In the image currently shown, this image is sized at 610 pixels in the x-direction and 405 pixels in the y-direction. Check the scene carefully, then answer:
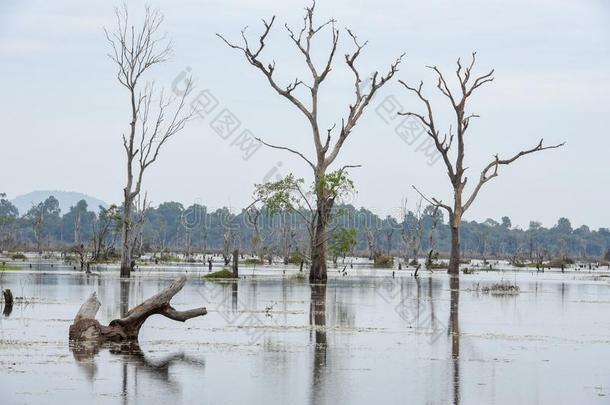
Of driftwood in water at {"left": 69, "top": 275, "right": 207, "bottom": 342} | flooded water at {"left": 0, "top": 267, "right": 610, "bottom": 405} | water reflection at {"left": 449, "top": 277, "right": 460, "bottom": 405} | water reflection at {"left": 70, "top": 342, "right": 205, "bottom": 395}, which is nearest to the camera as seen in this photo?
flooded water at {"left": 0, "top": 267, "right": 610, "bottom": 405}

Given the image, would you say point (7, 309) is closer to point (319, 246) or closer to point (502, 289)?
point (502, 289)

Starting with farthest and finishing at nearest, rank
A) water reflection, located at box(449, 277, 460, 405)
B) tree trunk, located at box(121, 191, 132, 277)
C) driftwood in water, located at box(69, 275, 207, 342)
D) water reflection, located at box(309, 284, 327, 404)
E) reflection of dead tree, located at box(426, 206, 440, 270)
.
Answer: reflection of dead tree, located at box(426, 206, 440, 270)
tree trunk, located at box(121, 191, 132, 277)
driftwood in water, located at box(69, 275, 207, 342)
water reflection, located at box(449, 277, 460, 405)
water reflection, located at box(309, 284, 327, 404)

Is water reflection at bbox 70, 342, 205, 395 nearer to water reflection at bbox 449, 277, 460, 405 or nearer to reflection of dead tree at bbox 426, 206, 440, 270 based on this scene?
water reflection at bbox 449, 277, 460, 405

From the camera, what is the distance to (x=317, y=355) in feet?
51.7

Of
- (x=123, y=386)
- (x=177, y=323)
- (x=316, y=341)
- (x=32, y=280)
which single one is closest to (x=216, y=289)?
(x=32, y=280)

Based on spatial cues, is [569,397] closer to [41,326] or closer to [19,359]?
[19,359]

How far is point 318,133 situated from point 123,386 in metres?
30.4

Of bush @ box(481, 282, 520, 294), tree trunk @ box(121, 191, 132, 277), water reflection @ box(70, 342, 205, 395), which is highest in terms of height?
tree trunk @ box(121, 191, 132, 277)

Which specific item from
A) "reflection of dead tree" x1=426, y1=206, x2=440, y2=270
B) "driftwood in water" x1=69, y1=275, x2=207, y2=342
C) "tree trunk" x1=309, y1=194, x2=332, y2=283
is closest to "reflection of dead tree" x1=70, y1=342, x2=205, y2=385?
"driftwood in water" x1=69, y1=275, x2=207, y2=342

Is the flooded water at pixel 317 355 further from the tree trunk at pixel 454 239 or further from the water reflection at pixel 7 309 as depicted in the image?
the tree trunk at pixel 454 239

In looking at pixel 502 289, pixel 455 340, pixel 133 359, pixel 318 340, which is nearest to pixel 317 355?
pixel 318 340

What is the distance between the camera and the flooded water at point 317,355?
12352 millimetres

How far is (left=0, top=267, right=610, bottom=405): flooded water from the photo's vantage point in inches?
486

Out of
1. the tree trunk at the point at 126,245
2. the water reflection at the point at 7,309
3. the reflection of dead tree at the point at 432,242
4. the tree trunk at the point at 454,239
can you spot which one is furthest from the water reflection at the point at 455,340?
the reflection of dead tree at the point at 432,242
